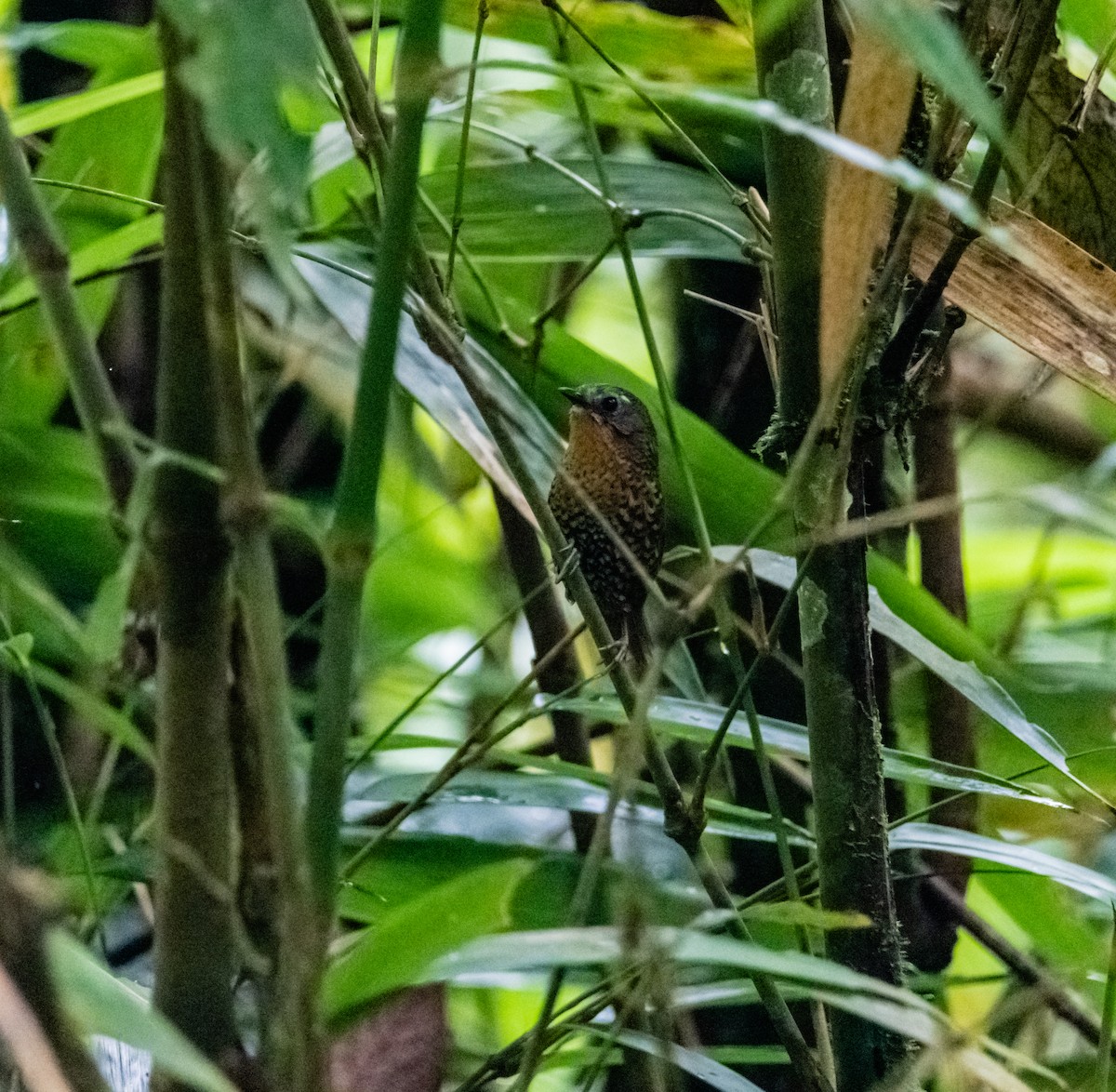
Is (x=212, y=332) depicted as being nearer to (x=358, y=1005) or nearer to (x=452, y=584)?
(x=358, y=1005)

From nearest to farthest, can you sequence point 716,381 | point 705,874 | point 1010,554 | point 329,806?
1. point 329,806
2. point 705,874
3. point 716,381
4. point 1010,554

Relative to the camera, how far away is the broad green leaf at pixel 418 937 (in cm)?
52

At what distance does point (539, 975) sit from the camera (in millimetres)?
1161

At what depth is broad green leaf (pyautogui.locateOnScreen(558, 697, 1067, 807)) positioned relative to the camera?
923 mm

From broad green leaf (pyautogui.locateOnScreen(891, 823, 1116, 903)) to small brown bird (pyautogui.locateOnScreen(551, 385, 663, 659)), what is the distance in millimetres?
433

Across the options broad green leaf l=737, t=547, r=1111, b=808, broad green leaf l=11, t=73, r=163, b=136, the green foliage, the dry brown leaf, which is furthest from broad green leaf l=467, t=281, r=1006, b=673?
broad green leaf l=11, t=73, r=163, b=136

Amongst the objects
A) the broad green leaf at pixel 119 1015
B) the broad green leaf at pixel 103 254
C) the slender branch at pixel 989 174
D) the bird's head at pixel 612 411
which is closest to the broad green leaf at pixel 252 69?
the broad green leaf at pixel 119 1015

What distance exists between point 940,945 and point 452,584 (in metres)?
0.82

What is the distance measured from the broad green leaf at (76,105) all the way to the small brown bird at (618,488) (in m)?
0.47

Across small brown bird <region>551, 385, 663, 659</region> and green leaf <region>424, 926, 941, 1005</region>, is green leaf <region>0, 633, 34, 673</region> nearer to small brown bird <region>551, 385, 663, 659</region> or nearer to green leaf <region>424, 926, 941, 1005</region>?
green leaf <region>424, 926, 941, 1005</region>

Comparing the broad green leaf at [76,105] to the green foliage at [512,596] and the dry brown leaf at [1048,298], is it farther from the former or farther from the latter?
the dry brown leaf at [1048,298]

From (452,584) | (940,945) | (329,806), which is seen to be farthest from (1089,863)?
(452,584)

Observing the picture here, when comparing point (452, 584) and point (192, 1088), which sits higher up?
point (452, 584)

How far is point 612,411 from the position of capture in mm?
1361
